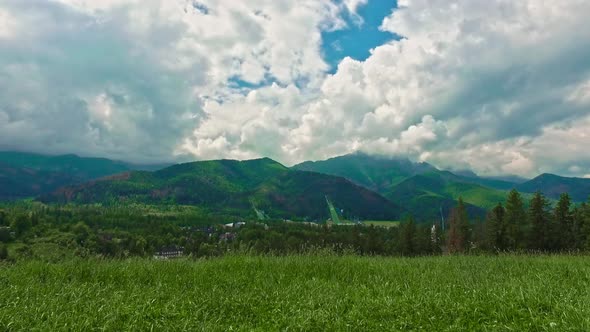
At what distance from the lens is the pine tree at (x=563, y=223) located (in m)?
48.9

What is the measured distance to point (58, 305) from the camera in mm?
6711

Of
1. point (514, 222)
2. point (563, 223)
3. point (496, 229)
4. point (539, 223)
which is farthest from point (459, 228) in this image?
point (563, 223)

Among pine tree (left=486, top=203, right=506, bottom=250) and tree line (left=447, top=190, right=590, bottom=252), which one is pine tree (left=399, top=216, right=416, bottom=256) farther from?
tree line (left=447, top=190, right=590, bottom=252)

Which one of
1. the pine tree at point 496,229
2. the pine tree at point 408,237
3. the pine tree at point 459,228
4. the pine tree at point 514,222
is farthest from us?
the pine tree at point 408,237

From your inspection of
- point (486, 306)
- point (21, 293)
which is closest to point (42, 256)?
point (21, 293)

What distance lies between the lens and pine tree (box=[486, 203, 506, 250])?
50744 mm

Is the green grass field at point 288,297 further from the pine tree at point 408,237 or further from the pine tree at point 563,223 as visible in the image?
the pine tree at point 408,237

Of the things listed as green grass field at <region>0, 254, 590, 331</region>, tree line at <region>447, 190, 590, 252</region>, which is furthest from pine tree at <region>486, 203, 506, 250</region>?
green grass field at <region>0, 254, 590, 331</region>

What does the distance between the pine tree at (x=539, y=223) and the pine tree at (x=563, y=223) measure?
1269mm

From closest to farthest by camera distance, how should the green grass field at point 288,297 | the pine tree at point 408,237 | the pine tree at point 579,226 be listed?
the green grass field at point 288,297 → the pine tree at point 579,226 → the pine tree at point 408,237

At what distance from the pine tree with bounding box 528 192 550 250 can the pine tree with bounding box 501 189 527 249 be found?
1.25m

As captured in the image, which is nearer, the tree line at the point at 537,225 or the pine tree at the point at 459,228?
the tree line at the point at 537,225

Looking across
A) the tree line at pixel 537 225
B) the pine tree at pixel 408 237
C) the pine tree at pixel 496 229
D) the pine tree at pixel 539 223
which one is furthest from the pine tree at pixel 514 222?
the pine tree at pixel 408 237

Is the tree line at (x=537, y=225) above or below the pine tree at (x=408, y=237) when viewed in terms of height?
above
